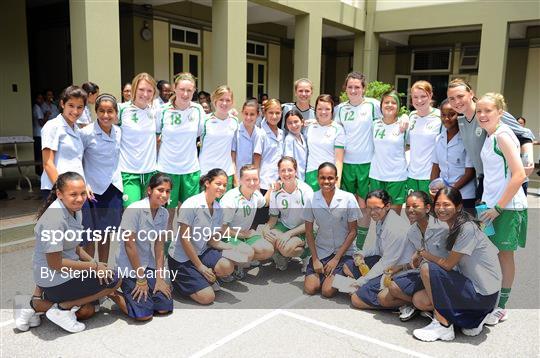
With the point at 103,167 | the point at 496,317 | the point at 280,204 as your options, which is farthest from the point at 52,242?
the point at 496,317

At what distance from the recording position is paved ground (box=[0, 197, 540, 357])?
10.3ft

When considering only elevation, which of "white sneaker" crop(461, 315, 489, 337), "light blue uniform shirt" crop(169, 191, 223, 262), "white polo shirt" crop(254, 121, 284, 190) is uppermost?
"white polo shirt" crop(254, 121, 284, 190)

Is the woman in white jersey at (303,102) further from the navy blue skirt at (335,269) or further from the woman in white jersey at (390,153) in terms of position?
the navy blue skirt at (335,269)

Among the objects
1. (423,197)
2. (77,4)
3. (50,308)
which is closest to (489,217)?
(423,197)

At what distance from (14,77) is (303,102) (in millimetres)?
6896

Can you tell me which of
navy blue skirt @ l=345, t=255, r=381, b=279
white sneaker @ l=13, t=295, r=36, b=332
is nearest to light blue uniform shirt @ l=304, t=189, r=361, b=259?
navy blue skirt @ l=345, t=255, r=381, b=279

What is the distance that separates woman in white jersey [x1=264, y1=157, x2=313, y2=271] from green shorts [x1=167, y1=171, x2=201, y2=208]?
2.64 ft

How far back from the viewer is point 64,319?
3.34 m

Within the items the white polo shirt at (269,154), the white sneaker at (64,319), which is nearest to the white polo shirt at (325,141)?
the white polo shirt at (269,154)

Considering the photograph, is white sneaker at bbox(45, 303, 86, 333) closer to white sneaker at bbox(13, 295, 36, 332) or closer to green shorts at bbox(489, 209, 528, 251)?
white sneaker at bbox(13, 295, 36, 332)

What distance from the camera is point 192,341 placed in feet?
10.7

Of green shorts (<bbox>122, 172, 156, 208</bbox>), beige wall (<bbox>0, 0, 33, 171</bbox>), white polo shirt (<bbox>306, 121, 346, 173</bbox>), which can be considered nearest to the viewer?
green shorts (<bbox>122, 172, 156, 208</bbox>)

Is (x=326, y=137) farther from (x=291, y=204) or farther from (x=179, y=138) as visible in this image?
(x=179, y=138)

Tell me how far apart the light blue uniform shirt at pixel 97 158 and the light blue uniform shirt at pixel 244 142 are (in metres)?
1.42
